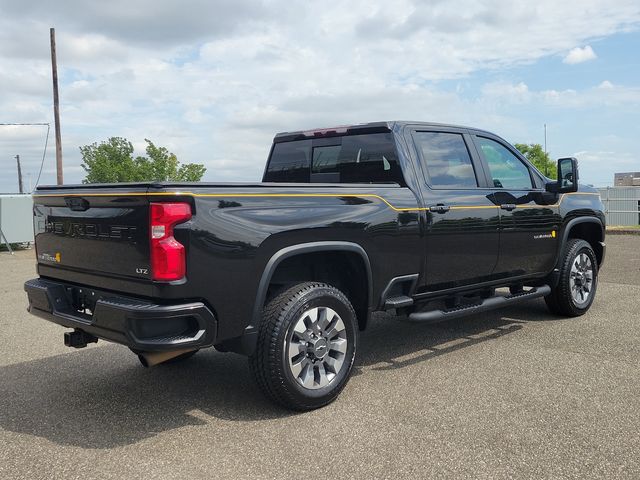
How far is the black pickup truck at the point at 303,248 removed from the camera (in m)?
3.54

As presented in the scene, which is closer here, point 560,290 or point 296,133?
point 296,133

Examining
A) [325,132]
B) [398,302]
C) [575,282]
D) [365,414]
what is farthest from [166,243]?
[575,282]

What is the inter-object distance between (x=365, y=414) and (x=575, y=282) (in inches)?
149

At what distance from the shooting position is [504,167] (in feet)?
19.4

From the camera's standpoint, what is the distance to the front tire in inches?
153

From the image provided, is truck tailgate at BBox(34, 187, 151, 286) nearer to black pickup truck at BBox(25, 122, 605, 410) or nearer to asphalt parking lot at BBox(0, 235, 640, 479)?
black pickup truck at BBox(25, 122, 605, 410)

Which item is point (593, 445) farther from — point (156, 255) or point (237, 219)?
point (156, 255)

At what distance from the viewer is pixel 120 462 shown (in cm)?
338

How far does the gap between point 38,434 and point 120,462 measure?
0.76 metres

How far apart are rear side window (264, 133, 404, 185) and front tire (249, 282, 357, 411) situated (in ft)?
4.24

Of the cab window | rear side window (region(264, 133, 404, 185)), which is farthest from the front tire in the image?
the cab window

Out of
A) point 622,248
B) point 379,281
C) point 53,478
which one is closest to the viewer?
point 53,478

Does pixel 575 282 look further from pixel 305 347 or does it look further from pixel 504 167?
pixel 305 347

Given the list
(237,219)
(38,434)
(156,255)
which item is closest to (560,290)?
(237,219)
